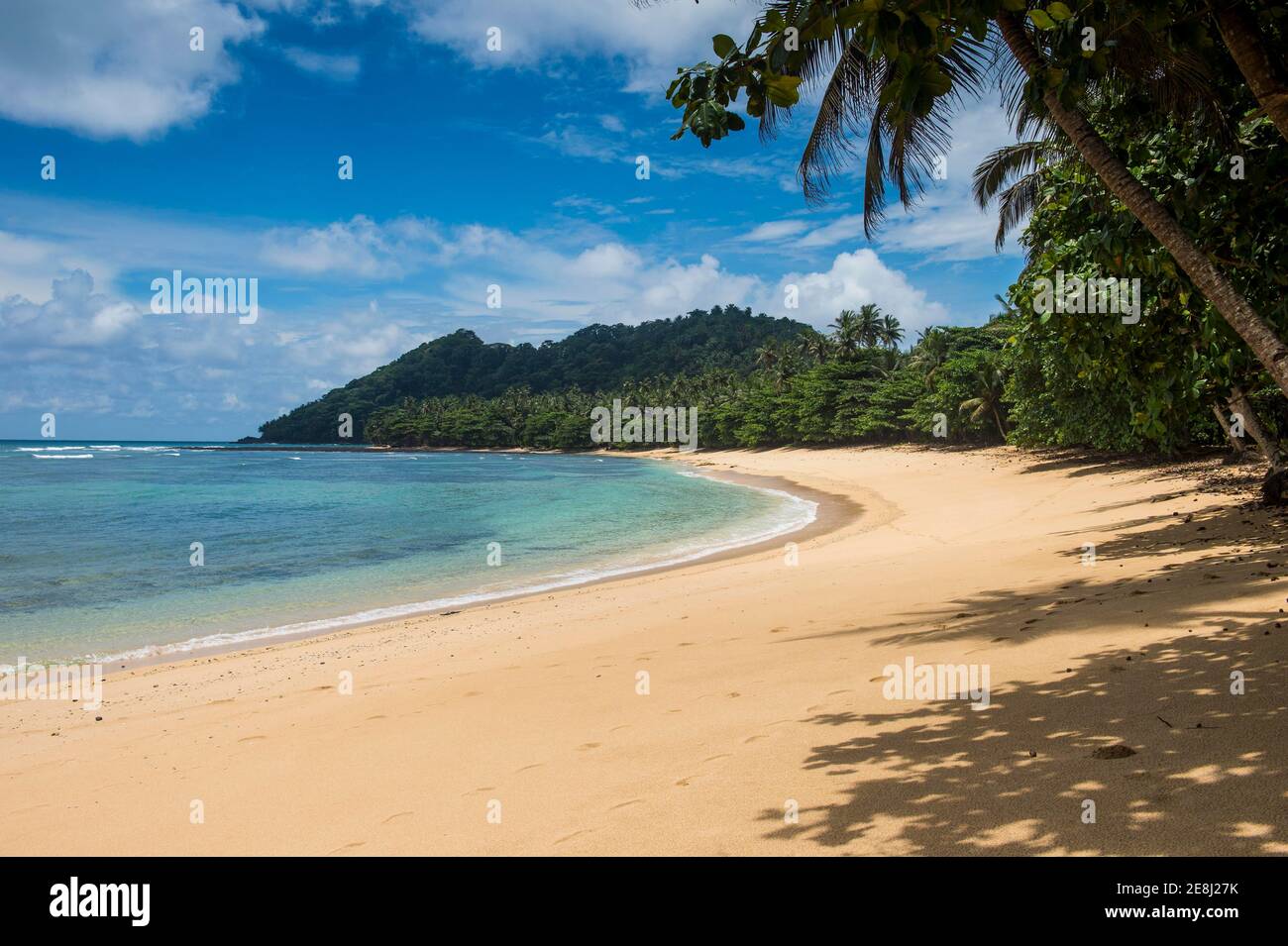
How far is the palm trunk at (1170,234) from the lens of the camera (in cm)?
504

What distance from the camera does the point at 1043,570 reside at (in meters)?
9.92

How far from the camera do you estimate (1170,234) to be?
5.47 metres

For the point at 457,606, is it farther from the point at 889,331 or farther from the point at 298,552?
the point at 889,331

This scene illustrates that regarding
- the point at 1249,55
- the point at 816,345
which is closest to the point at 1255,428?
the point at 1249,55

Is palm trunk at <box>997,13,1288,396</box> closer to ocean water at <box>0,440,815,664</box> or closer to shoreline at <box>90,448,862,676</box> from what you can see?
shoreline at <box>90,448,862,676</box>

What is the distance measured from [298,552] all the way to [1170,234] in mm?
22262

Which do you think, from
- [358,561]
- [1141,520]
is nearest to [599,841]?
[1141,520]

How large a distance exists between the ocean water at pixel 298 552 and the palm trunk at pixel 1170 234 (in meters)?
12.1

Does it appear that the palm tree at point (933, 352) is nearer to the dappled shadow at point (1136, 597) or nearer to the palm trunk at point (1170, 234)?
the dappled shadow at point (1136, 597)

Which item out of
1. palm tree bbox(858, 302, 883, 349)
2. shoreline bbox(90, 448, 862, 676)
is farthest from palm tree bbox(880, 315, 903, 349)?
shoreline bbox(90, 448, 862, 676)

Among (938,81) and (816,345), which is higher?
(816,345)

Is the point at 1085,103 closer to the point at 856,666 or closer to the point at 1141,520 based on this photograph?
the point at 1141,520

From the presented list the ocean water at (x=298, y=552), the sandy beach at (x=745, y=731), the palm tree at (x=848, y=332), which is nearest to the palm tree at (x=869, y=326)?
the palm tree at (x=848, y=332)

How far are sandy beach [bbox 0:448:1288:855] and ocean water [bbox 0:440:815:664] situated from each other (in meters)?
3.40
